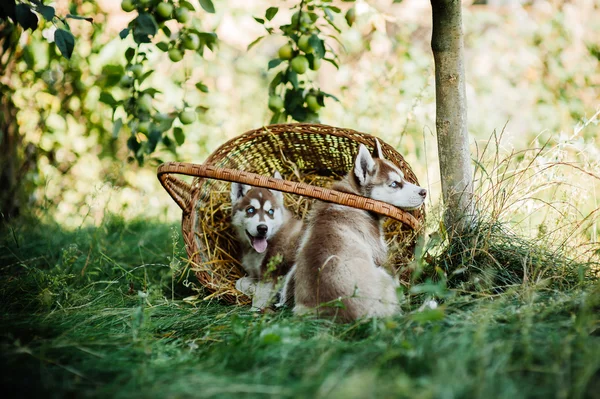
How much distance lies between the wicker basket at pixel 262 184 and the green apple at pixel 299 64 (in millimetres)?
450

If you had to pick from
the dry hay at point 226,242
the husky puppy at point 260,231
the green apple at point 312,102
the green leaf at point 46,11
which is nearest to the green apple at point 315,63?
the green apple at point 312,102

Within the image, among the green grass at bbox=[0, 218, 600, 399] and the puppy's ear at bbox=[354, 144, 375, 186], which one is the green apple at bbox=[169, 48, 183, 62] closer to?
the puppy's ear at bbox=[354, 144, 375, 186]

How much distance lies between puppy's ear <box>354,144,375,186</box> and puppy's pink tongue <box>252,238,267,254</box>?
33.7 inches

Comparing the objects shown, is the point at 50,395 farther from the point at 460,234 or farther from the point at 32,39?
the point at 32,39

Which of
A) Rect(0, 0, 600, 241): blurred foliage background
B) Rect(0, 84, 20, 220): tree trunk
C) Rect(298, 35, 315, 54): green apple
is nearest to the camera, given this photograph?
Rect(298, 35, 315, 54): green apple

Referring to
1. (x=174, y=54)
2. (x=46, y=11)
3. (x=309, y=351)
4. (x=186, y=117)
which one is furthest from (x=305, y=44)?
(x=309, y=351)

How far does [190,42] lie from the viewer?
3.88m

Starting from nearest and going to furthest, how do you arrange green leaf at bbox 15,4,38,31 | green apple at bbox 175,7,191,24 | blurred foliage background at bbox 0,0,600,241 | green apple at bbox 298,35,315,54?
green leaf at bbox 15,4,38,31
green apple at bbox 175,7,191,24
green apple at bbox 298,35,315,54
blurred foliage background at bbox 0,0,600,241

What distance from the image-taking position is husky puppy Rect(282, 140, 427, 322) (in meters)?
2.64

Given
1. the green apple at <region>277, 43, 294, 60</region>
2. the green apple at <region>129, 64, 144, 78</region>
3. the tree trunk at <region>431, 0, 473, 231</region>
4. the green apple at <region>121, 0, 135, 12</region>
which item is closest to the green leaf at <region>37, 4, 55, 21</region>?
the green apple at <region>121, 0, 135, 12</region>

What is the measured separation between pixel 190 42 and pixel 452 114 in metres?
2.00

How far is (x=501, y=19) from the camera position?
805cm

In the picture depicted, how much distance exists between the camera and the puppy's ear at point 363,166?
3.54 meters

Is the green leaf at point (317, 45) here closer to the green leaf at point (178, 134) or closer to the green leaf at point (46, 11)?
the green leaf at point (178, 134)
